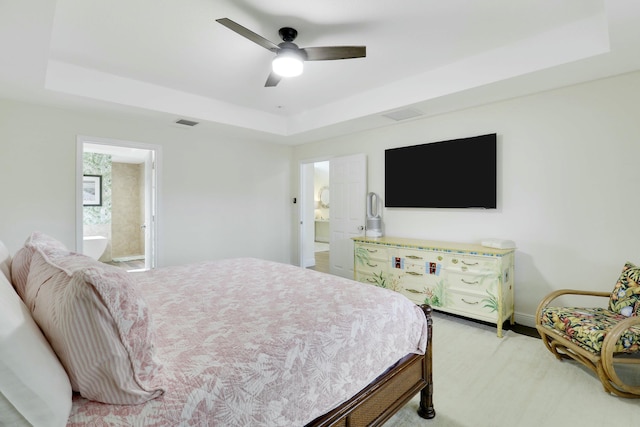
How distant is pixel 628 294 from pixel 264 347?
109 inches

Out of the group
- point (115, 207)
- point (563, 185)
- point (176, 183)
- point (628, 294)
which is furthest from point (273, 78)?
point (115, 207)

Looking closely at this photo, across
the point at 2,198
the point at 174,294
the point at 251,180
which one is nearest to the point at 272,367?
the point at 174,294

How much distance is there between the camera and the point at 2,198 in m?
3.32

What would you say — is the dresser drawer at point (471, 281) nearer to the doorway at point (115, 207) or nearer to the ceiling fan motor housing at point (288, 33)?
the ceiling fan motor housing at point (288, 33)

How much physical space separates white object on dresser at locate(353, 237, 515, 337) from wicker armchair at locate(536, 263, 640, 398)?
50cm

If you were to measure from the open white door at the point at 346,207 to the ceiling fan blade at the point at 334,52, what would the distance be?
2.33m

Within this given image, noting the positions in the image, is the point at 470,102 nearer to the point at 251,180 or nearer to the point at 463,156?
the point at 463,156

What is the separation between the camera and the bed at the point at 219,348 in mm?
924

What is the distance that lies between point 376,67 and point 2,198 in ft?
13.6

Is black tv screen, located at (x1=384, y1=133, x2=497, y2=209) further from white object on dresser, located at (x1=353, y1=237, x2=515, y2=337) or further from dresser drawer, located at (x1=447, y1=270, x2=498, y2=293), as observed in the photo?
dresser drawer, located at (x1=447, y1=270, x2=498, y2=293)

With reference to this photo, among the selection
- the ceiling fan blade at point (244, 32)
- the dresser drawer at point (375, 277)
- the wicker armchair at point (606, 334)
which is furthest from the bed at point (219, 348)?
the dresser drawer at point (375, 277)

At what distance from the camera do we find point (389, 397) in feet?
5.38

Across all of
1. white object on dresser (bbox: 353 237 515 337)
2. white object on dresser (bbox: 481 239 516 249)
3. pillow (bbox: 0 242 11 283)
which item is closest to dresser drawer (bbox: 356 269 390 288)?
white object on dresser (bbox: 353 237 515 337)

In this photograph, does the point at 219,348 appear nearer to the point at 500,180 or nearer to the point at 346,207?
the point at 500,180
